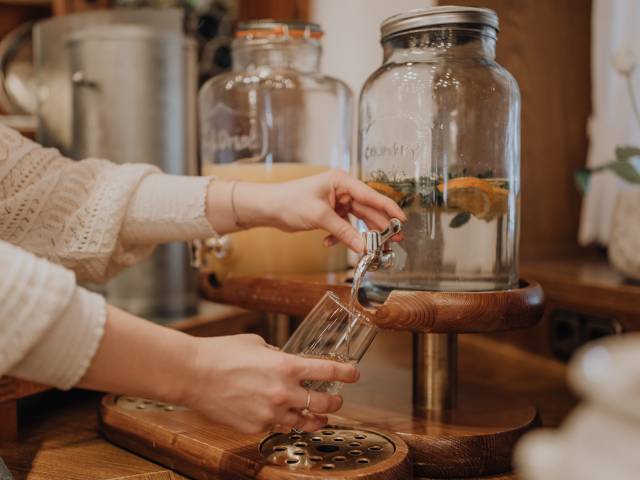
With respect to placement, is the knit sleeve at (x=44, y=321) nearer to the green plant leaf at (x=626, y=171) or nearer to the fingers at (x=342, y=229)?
the fingers at (x=342, y=229)

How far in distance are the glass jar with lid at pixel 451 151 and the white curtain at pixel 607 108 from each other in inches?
24.5

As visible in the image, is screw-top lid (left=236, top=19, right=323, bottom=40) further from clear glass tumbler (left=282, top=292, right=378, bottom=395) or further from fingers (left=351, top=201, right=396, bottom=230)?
clear glass tumbler (left=282, top=292, right=378, bottom=395)

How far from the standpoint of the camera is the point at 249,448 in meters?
0.75

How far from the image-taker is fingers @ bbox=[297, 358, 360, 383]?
0.64m

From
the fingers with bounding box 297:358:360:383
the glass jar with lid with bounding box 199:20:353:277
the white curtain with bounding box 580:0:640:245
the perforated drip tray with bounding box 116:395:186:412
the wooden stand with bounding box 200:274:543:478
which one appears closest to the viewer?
the fingers with bounding box 297:358:360:383

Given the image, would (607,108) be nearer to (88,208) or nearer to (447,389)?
(447,389)

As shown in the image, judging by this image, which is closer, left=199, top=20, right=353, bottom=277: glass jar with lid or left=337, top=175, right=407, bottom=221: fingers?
left=337, top=175, right=407, bottom=221: fingers

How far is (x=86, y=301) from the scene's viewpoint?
570mm

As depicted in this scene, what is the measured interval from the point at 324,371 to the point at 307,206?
0.98 ft

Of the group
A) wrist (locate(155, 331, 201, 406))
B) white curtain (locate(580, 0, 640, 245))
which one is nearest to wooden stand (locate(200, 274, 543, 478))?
wrist (locate(155, 331, 201, 406))

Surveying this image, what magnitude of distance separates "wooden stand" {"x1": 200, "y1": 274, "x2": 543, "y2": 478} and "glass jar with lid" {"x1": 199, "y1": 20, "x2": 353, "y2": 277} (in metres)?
0.13

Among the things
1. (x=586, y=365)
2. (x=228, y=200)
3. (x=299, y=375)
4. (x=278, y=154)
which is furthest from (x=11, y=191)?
(x=586, y=365)

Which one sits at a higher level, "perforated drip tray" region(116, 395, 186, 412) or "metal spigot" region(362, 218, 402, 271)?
"metal spigot" region(362, 218, 402, 271)

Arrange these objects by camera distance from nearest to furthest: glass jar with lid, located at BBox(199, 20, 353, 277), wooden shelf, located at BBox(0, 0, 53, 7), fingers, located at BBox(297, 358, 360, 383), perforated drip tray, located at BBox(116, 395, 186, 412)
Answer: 1. fingers, located at BBox(297, 358, 360, 383)
2. perforated drip tray, located at BBox(116, 395, 186, 412)
3. glass jar with lid, located at BBox(199, 20, 353, 277)
4. wooden shelf, located at BBox(0, 0, 53, 7)
